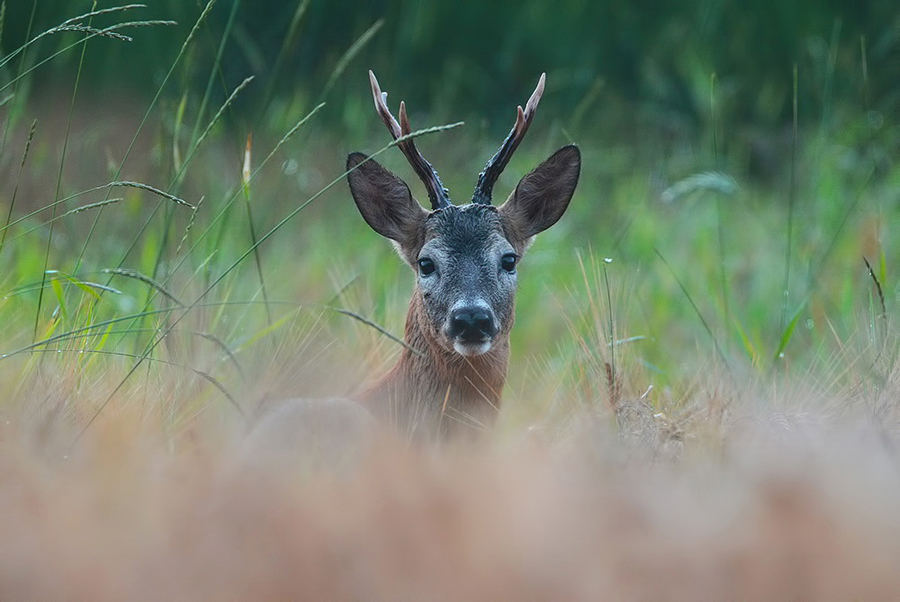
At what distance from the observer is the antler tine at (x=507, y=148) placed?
12.6 ft

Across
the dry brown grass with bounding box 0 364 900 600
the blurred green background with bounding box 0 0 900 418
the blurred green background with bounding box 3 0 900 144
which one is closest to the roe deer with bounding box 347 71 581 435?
the dry brown grass with bounding box 0 364 900 600

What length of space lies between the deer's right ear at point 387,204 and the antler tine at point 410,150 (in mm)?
120

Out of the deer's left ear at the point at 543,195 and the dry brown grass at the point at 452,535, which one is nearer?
the dry brown grass at the point at 452,535

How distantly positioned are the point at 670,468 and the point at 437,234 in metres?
2.45

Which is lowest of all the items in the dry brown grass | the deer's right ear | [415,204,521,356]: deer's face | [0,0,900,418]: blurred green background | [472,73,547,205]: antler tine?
the dry brown grass

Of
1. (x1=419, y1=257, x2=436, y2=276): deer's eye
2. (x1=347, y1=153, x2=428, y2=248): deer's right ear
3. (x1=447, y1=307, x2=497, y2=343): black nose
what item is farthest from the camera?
(x1=347, y1=153, x2=428, y2=248): deer's right ear

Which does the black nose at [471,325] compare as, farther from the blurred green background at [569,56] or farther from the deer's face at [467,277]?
the blurred green background at [569,56]

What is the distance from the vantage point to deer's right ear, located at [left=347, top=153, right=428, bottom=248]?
416cm

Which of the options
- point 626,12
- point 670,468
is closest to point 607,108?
point 626,12

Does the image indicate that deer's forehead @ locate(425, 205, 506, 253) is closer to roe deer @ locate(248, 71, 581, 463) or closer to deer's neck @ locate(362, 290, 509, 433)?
roe deer @ locate(248, 71, 581, 463)

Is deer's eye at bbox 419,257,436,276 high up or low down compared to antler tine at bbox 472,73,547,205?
down

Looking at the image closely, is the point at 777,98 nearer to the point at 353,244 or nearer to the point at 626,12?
the point at 626,12

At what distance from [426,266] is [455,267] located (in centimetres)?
13

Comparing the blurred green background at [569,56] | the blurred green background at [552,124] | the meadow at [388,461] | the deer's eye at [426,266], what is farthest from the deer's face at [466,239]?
the blurred green background at [569,56]
